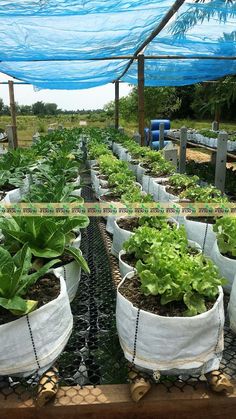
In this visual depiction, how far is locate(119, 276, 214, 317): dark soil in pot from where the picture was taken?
1.45 m

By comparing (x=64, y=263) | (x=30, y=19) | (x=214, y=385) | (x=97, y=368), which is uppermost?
(x=30, y=19)

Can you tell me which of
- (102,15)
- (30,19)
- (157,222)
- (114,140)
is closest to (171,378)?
(157,222)

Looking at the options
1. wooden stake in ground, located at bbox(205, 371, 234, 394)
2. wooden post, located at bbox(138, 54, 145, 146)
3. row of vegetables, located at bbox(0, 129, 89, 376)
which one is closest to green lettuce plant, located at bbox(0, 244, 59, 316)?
row of vegetables, located at bbox(0, 129, 89, 376)

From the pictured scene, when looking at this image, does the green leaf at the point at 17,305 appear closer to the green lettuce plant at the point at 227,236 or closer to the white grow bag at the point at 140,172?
the green lettuce plant at the point at 227,236

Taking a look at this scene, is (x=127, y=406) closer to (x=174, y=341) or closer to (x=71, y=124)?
(x=174, y=341)

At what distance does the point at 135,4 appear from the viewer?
3.27 meters

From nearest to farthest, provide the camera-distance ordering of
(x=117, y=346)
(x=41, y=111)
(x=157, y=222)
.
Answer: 1. (x=117, y=346)
2. (x=157, y=222)
3. (x=41, y=111)

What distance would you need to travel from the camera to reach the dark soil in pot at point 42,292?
Answer: 4.77 feet

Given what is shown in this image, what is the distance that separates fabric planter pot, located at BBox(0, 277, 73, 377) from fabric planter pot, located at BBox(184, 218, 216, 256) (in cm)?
124

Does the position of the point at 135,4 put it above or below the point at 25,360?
above

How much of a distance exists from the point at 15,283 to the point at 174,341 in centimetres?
64

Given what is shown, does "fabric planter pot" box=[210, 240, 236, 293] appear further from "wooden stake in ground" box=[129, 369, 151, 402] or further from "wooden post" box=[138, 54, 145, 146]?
"wooden post" box=[138, 54, 145, 146]

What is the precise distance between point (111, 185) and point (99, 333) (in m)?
2.03

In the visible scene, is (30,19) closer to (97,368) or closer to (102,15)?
(102,15)
